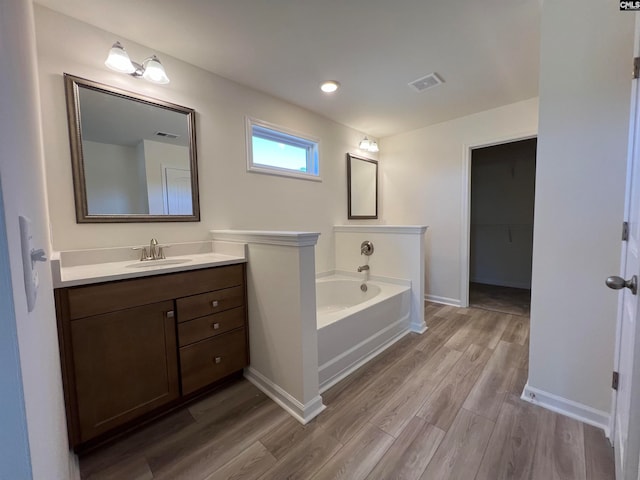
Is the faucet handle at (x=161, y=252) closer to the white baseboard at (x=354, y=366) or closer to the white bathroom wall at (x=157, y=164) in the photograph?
the white bathroom wall at (x=157, y=164)

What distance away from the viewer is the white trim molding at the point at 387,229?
2.62 m

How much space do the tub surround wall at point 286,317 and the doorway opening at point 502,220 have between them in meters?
3.10

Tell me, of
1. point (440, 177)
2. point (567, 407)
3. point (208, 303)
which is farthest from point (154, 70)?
point (567, 407)

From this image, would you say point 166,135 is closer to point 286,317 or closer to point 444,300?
point 286,317

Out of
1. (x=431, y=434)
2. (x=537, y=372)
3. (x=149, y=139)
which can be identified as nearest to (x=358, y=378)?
(x=431, y=434)

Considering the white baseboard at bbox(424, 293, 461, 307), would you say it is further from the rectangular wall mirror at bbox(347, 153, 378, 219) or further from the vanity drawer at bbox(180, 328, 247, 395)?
the vanity drawer at bbox(180, 328, 247, 395)

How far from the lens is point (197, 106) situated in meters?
2.09

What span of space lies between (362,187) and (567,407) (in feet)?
9.51

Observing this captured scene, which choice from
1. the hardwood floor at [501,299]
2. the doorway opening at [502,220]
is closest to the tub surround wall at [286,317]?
the hardwood floor at [501,299]

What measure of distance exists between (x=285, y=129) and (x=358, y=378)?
2.36 m

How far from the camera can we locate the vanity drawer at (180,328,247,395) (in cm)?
158

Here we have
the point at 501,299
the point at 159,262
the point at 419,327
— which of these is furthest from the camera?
the point at 501,299

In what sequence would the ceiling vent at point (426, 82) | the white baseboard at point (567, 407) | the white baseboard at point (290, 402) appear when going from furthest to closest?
the ceiling vent at point (426, 82) → the white baseboard at point (290, 402) → the white baseboard at point (567, 407)

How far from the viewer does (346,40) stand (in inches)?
71.3
